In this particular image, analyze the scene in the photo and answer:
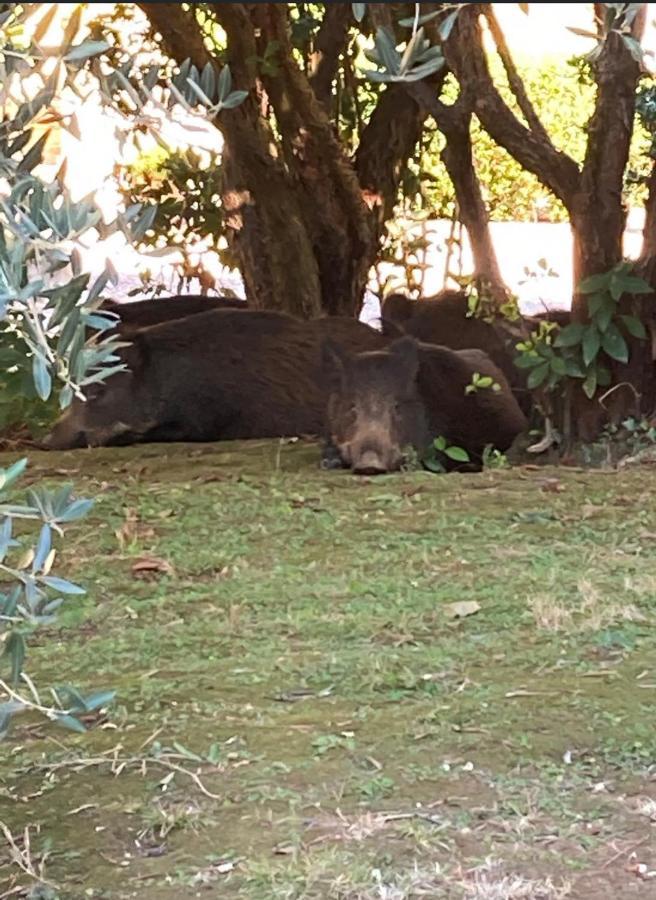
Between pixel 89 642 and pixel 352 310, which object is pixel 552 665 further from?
pixel 352 310

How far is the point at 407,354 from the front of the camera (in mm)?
Answer: 8039

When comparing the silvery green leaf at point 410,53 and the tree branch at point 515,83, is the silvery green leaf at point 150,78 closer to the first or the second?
the silvery green leaf at point 410,53

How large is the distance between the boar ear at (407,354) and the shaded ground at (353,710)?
2.52m

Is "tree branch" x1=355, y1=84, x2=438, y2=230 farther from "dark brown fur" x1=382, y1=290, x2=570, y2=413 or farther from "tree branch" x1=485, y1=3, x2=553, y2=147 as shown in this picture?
"tree branch" x1=485, y1=3, x2=553, y2=147

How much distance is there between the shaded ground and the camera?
8.50 feet

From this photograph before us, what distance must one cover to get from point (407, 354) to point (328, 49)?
3173 millimetres

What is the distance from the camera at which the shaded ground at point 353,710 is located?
2590mm

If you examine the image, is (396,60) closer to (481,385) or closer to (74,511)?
(74,511)

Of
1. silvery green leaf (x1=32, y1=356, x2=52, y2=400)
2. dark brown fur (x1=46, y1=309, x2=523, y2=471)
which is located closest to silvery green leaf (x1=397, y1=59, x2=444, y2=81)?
silvery green leaf (x1=32, y1=356, x2=52, y2=400)

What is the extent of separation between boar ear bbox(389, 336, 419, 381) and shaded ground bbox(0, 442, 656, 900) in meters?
2.52

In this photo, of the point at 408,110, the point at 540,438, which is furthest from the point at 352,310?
the point at 540,438

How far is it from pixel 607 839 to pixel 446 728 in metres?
0.59

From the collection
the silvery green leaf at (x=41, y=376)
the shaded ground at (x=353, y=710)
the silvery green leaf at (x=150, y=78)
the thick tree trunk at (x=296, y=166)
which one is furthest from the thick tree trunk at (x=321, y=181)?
the silvery green leaf at (x=41, y=376)

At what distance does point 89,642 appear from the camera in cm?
395
